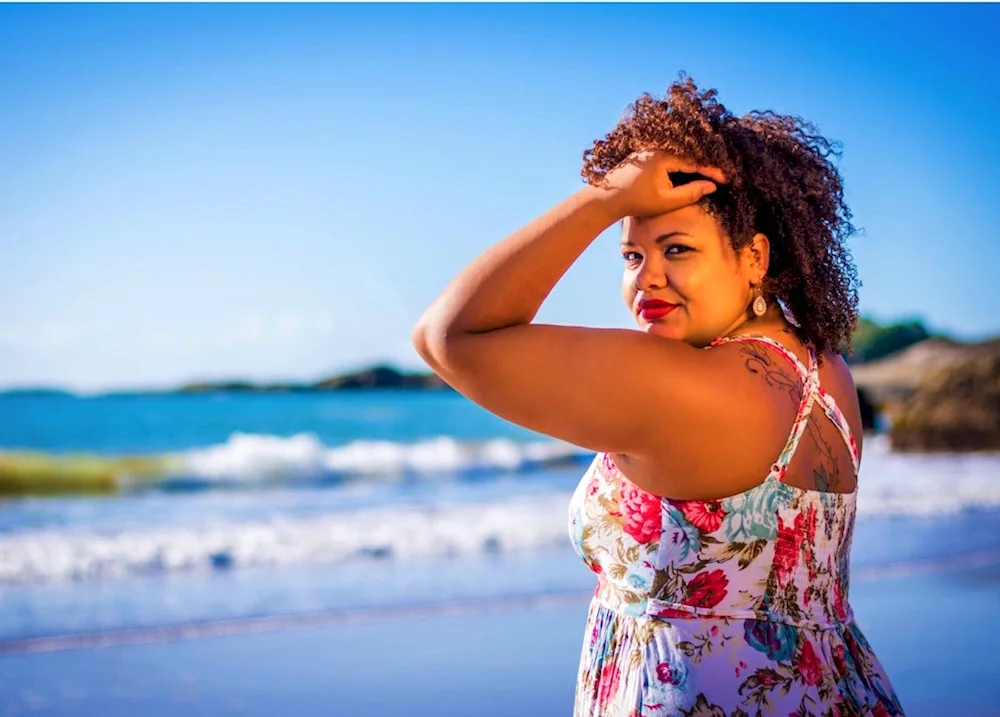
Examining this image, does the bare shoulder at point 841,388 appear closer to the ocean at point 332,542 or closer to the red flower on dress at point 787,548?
the red flower on dress at point 787,548

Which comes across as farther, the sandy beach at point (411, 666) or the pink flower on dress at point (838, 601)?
the sandy beach at point (411, 666)

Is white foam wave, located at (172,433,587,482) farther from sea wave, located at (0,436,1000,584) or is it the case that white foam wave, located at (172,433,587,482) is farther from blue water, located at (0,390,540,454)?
sea wave, located at (0,436,1000,584)

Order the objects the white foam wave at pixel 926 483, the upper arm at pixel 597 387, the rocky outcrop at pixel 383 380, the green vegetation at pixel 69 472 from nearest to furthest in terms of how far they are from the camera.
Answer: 1. the upper arm at pixel 597 387
2. the white foam wave at pixel 926 483
3. the green vegetation at pixel 69 472
4. the rocky outcrop at pixel 383 380

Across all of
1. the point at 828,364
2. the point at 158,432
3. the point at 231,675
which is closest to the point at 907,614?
the point at 231,675

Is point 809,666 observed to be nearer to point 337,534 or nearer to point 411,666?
point 411,666

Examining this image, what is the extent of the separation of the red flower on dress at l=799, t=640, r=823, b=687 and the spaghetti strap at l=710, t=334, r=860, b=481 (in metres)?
0.31

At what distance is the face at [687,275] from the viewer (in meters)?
1.66

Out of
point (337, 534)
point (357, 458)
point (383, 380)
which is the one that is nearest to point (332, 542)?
point (337, 534)

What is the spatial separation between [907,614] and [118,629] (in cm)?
417

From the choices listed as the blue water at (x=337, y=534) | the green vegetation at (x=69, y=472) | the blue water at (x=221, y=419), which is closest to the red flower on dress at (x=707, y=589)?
the blue water at (x=337, y=534)

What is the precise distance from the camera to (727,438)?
1551mm

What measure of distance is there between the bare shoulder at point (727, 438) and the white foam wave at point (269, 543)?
5.90 metres

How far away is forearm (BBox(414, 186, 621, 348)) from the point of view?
1.50 m

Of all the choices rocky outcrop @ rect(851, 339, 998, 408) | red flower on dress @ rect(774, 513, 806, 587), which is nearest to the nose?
red flower on dress @ rect(774, 513, 806, 587)
